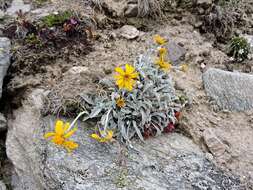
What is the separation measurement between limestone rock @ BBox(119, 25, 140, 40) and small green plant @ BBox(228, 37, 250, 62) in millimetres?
1024

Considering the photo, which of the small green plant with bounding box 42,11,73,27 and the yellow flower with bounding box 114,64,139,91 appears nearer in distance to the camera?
the yellow flower with bounding box 114,64,139,91

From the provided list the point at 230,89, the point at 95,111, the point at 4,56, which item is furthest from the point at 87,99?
the point at 230,89

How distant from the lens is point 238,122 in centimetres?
286

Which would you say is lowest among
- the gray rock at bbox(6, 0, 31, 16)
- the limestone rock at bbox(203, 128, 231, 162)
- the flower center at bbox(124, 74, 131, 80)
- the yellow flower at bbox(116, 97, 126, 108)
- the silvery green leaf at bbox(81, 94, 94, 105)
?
the limestone rock at bbox(203, 128, 231, 162)

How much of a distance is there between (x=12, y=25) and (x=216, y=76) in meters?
2.11

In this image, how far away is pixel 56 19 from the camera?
134 inches

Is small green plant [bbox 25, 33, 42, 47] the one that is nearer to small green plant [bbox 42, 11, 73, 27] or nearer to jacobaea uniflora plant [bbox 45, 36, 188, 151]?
small green plant [bbox 42, 11, 73, 27]

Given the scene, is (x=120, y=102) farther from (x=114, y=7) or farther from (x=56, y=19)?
(x=114, y=7)

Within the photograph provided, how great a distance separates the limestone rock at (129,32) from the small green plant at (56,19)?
0.57 metres

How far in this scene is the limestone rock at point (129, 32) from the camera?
3.50 metres

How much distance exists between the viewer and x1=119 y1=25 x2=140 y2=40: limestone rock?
350 cm

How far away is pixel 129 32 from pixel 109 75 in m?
0.78

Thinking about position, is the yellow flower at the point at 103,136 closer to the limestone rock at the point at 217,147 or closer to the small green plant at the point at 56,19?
the limestone rock at the point at 217,147

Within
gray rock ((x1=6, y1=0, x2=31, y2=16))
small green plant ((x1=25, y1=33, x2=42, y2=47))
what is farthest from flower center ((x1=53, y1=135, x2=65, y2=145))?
gray rock ((x1=6, y1=0, x2=31, y2=16))
